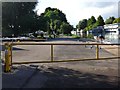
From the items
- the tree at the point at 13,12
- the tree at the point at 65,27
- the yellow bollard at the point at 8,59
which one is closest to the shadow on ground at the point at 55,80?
the yellow bollard at the point at 8,59

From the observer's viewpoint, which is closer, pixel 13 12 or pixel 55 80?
pixel 55 80

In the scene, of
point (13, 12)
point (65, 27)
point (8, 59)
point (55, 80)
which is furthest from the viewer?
point (65, 27)

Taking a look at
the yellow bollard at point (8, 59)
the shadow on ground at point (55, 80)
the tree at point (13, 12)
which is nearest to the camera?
the shadow on ground at point (55, 80)

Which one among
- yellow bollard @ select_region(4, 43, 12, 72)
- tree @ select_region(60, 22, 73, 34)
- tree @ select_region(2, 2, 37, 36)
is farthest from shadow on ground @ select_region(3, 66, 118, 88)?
tree @ select_region(60, 22, 73, 34)

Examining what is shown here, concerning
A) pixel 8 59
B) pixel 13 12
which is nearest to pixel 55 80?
pixel 8 59

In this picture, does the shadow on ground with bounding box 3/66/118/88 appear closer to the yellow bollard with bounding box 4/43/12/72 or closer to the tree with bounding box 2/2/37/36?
the yellow bollard with bounding box 4/43/12/72

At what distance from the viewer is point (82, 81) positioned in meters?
10.9

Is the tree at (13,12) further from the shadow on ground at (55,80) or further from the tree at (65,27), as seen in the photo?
the tree at (65,27)

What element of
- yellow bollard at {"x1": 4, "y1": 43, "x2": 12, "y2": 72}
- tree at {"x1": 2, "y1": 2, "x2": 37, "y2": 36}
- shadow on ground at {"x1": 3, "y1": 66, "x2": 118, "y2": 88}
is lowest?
shadow on ground at {"x1": 3, "y1": 66, "x2": 118, "y2": 88}

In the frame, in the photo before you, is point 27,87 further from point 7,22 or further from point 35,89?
point 7,22

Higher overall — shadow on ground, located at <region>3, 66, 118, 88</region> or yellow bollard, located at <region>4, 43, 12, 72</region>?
yellow bollard, located at <region>4, 43, 12, 72</region>

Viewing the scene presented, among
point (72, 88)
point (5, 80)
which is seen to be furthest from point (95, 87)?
point (5, 80)

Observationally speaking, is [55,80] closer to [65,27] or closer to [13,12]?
[13,12]

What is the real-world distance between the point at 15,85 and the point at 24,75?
2.28 m
